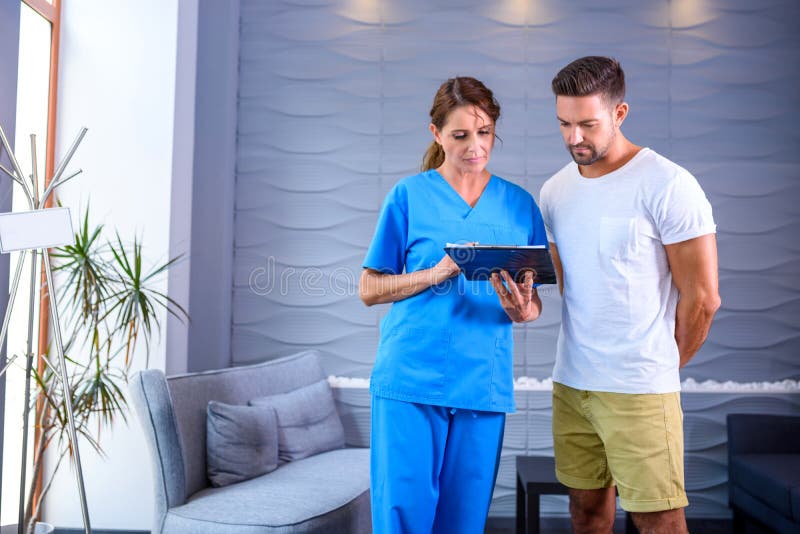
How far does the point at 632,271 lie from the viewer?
153cm

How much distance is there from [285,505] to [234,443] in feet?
1.34

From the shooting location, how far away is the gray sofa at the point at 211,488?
2.21m

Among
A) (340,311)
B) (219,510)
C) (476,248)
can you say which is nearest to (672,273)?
(476,248)

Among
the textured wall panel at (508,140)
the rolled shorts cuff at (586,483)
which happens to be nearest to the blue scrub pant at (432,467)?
the rolled shorts cuff at (586,483)

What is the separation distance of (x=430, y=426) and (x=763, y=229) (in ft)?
8.58

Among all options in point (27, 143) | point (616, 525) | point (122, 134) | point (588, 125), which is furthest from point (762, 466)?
point (27, 143)

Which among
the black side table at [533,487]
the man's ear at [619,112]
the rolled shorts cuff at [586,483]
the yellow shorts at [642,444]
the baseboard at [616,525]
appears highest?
the man's ear at [619,112]

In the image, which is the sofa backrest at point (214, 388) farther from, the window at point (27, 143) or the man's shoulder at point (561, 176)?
the man's shoulder at point (561, 176)

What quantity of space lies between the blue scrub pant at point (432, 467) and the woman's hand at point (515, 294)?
0.85 ft

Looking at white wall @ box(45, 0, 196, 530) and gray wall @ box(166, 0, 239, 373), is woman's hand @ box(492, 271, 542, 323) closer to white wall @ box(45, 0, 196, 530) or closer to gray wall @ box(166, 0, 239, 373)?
white wall @ box(45, 0, 196, 530)

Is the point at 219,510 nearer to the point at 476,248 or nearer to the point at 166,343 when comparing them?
the point at 166,343

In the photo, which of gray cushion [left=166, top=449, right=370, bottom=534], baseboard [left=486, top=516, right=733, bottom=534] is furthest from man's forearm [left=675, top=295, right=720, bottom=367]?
baseboard [left=486, top=516, right=733, bottom=534]

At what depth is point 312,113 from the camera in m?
3.48

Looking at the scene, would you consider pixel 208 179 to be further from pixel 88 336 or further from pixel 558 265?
pixel 558 265
